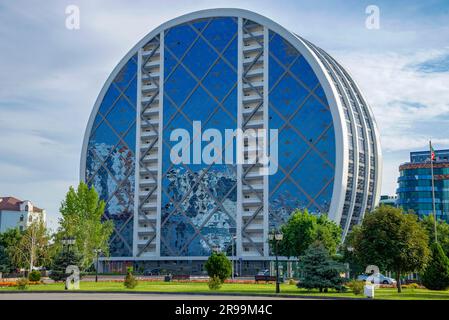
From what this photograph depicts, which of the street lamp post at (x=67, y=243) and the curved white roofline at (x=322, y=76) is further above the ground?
the curved white roofline at (x=322, y=76)

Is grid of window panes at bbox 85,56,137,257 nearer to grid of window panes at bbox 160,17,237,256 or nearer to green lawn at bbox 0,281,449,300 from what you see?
grid of window panes at bbox 160,17,237,256

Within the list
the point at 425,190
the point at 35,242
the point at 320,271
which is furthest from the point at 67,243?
the point at 425,190

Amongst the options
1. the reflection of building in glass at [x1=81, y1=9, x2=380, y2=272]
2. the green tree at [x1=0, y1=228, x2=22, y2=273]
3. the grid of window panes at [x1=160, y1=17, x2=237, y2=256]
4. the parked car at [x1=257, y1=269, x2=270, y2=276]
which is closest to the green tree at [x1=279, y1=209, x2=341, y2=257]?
the parked car at [x1=257, y1=269, x2=270, y2=276]

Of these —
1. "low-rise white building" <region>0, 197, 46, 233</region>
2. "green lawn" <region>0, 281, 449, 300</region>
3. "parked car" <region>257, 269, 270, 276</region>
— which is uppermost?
"low-rise white building" <region>0, 197, 46, 233</region>

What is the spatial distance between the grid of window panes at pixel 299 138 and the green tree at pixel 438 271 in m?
36.7

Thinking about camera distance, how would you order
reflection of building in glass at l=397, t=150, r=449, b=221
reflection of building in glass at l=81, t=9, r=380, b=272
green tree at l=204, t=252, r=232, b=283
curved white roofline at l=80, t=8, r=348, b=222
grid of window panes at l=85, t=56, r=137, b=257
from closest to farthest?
green tree at l=204, t=252, r=232, b=283 < curved white roofline at l=80, t=8, r=348, b=222 < reflection of building in glass at l=81, t=9, r=380, b=272 < grid of window panes at l=85, t=56, r=137, b=257 < reflection of building in glass at l=397, t=150, r=449, b=221

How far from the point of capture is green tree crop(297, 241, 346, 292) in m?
38.8

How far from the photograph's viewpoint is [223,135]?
3479 inches

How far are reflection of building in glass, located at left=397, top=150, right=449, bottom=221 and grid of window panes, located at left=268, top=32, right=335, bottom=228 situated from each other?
46854mm

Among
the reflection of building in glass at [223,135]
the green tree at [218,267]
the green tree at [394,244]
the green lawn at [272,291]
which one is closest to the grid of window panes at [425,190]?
the reflection of building in glass at [223,135]

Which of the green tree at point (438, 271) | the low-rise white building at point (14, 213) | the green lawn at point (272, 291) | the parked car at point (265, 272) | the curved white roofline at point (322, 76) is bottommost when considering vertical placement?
the parked car at point (265, 272)

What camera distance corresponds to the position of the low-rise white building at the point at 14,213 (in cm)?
12588

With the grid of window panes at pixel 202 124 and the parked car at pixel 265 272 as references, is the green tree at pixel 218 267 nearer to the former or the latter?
the parked car at pixel 265 272

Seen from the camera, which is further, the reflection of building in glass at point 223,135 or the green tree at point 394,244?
the reflection of building in glass at point 223,135
